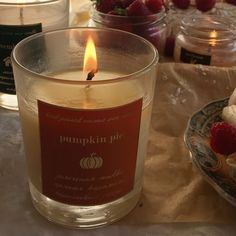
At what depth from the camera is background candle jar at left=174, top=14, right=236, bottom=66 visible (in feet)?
2.17

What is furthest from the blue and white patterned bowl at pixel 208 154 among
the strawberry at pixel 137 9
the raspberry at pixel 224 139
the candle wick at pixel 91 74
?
the strawberry at pixel 137 9

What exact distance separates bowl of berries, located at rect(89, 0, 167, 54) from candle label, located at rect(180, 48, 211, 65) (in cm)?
4

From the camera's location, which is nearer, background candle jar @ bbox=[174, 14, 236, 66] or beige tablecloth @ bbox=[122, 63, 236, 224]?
beige tablecloth @ bbox=[122, 63, 236, 224]

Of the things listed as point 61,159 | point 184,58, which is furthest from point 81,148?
point 184,58

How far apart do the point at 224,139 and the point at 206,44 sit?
0.27 metres

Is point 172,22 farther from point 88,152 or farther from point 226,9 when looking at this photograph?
point 88,152

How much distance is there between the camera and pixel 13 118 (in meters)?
0.52

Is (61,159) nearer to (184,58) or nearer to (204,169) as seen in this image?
(204,169)

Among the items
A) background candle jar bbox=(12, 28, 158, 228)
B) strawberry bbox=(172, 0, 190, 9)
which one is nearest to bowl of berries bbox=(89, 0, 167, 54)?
strawberry bbox=(172, 0, 190, 9)

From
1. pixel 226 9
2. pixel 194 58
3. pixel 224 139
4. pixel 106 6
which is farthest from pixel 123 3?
pixel 224 139

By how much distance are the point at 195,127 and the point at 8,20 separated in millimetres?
223

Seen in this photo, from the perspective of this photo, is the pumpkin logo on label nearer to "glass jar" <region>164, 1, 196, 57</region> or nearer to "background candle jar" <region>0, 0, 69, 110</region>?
"background candle jar" <region>0, 0, 69, 110</region>

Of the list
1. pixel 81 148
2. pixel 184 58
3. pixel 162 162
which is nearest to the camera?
pixel 81 148

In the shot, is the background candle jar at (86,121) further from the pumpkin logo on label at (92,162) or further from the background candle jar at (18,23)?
the background candle jar at (18,23)
